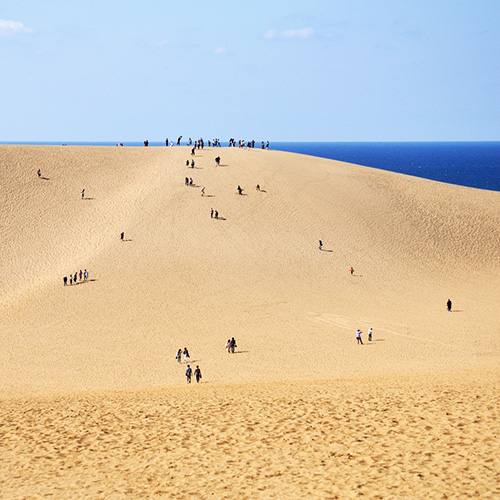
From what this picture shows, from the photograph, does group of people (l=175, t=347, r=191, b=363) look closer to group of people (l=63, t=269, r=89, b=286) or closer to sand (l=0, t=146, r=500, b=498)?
sand (l=0, t=146, r=500, b=498)

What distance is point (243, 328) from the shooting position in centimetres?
3612

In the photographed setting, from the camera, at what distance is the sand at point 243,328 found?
14.3m

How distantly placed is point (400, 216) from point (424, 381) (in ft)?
132

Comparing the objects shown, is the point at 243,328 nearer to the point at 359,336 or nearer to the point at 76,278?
the point at 359,336

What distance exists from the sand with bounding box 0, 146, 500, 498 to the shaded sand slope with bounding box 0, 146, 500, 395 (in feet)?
0.73

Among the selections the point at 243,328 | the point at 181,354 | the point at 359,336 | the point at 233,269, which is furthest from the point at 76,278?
the point at 359,336

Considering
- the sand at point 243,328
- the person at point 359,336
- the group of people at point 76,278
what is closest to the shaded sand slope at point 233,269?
the sand at point 243,328

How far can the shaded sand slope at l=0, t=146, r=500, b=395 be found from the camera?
3064 centimetres

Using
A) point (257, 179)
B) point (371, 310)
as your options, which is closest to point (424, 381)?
point (371, 310)

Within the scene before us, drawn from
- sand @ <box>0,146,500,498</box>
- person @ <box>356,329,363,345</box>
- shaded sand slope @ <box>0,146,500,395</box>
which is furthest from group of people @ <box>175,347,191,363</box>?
person @ <box>356,329,363,345</box>

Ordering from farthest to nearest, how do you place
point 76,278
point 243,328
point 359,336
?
point 76,278 → point 243,328 → point 359,336

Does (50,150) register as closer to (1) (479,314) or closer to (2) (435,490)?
(1) (479,314)

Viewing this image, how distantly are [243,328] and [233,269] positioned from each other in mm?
11776

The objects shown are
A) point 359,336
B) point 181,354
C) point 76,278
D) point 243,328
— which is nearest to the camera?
point 181,354
